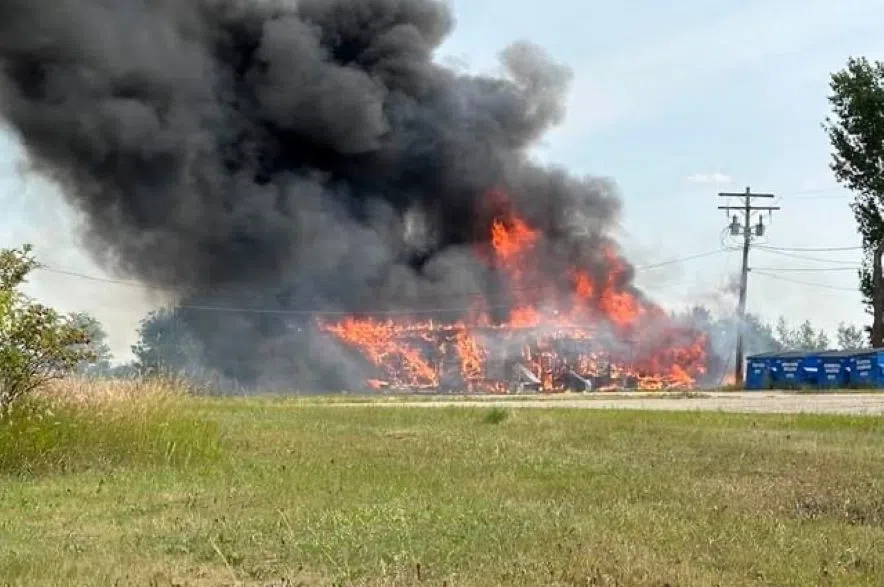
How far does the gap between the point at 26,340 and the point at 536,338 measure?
40.0 m

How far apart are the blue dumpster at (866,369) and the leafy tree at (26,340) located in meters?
33.8

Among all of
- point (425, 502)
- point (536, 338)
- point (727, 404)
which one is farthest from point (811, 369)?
point (425, 502)

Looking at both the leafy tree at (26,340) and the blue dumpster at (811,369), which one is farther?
the blue dumpster at (811,369)

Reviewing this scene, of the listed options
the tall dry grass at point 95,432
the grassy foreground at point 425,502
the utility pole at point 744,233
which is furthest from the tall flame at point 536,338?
the tall dry grass at point 95,432

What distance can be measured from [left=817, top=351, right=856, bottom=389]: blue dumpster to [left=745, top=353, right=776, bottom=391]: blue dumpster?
2.01 metres

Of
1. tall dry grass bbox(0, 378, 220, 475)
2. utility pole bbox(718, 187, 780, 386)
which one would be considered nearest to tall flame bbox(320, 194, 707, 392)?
utility pole bbox(718, 187, 780, 386)

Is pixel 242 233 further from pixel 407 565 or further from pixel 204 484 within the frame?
pixel 407 565

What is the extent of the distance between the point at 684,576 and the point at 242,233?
133 ft

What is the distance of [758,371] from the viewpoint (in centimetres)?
4234

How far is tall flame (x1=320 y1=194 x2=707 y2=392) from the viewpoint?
158 ft

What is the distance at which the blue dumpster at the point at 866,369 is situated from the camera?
38.4 m

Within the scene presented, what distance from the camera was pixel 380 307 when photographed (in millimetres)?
48812

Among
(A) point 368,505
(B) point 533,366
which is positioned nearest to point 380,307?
(B) point 533,366

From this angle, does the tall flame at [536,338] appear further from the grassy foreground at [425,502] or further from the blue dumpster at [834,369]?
the grassy foreground at [425,502]
